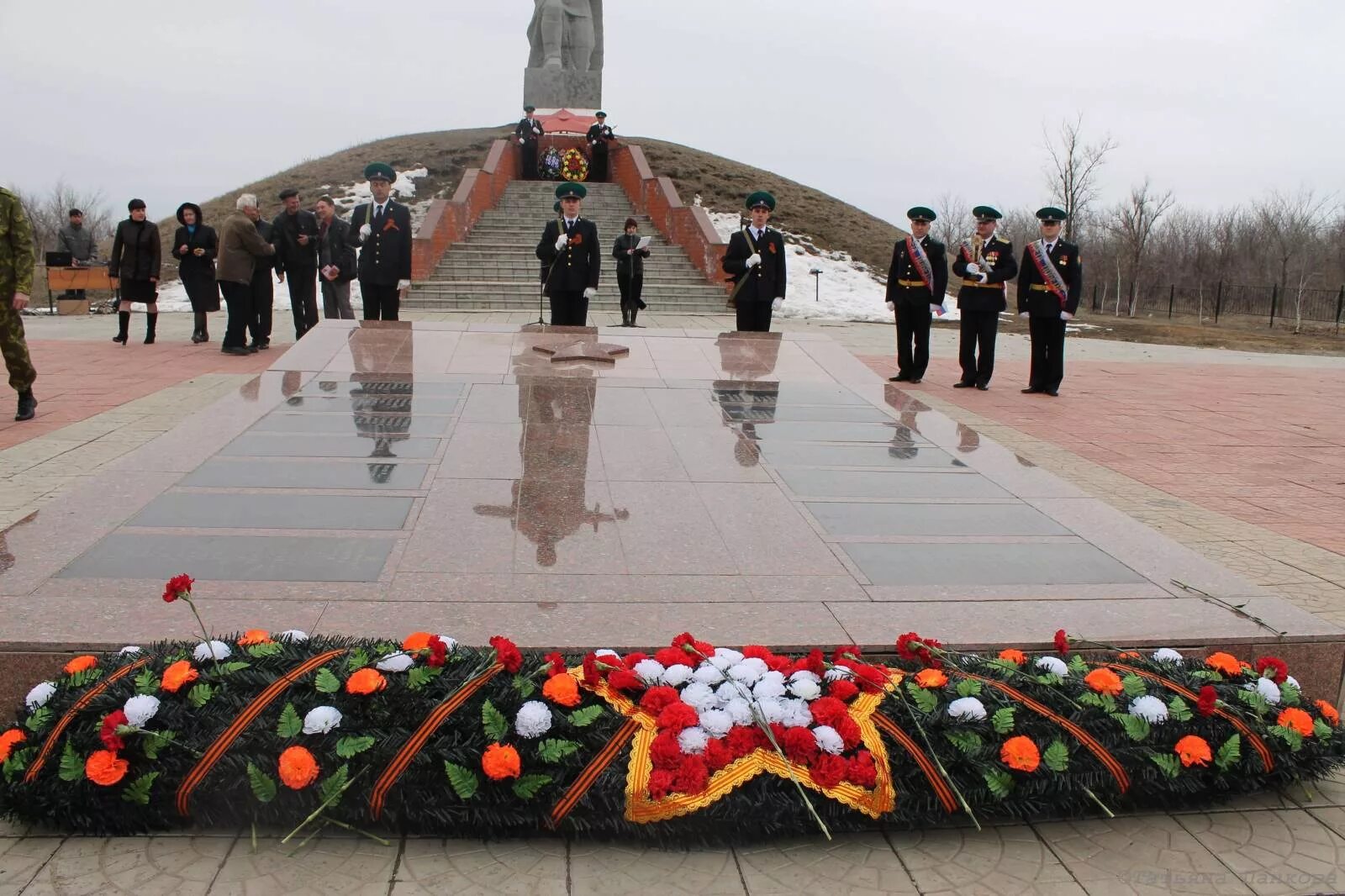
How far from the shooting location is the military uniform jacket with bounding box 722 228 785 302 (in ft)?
31.5

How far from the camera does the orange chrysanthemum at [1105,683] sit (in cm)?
262

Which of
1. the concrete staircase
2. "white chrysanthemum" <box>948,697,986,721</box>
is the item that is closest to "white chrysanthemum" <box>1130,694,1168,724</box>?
"white chrysanthemum" <box>948,697,986,721</box>

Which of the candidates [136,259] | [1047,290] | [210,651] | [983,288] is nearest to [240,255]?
[136,259]

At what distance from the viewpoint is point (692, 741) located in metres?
2.39

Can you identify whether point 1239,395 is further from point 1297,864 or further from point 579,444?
point 1297,864

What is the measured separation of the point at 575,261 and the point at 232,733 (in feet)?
24.3

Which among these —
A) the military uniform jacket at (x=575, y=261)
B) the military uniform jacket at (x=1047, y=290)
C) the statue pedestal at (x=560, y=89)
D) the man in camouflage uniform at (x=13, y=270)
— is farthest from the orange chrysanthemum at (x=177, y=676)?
the statue pedestal at (x=560, y=89)

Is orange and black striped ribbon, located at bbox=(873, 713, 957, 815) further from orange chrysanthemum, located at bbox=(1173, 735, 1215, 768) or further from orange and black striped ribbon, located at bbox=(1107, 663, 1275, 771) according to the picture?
orange and black striped ribbon, located at bbox=(1107, 663, 1275, 771)

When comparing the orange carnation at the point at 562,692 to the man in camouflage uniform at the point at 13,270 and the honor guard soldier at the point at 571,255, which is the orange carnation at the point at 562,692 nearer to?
the man in camouflage uniform at the point at 13,270

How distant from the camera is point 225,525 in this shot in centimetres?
379

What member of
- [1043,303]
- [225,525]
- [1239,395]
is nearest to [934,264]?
[1043,303]

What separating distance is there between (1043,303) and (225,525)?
7.64 m

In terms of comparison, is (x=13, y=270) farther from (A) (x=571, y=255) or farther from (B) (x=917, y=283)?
(B) (x=917, y=283)

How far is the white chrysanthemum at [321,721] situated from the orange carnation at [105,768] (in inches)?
14.8
